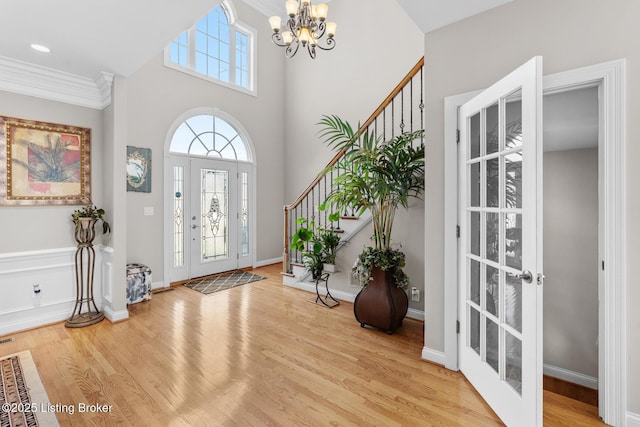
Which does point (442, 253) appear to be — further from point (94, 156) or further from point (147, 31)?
point (94, 156)

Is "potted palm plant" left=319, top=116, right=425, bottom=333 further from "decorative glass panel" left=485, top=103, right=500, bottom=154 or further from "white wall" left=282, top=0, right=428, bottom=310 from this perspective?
"decorative glass panel" left=485, top=103, right=500, bottom=154

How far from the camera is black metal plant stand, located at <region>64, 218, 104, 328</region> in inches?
130

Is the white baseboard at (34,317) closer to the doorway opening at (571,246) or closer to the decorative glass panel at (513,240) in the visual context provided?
the decorative glass panel at (513,240)

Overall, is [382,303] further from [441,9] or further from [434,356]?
[441,9]

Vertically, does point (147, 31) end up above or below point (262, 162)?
above

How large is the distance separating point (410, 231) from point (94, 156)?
145 inches

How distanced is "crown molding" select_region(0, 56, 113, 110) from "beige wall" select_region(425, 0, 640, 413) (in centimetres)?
331

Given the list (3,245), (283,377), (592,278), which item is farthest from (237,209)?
(592,278)

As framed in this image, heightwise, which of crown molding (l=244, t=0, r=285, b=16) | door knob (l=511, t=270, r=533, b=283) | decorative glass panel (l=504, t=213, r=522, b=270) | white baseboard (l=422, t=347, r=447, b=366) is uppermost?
crown molding (l=244, t=0, r=285, b=16)

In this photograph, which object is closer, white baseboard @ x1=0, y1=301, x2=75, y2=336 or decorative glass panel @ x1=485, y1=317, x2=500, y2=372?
decorative glass panel @ x1=485, y1=317, x2=500, y2=372

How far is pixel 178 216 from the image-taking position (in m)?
4.98

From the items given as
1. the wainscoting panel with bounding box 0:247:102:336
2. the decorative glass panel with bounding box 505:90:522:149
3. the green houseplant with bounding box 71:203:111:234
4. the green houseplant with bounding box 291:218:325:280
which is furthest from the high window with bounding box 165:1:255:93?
the decorative glass panel with bounding box 505:90:522:149

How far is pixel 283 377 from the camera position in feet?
7.50

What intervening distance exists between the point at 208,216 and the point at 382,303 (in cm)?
359
